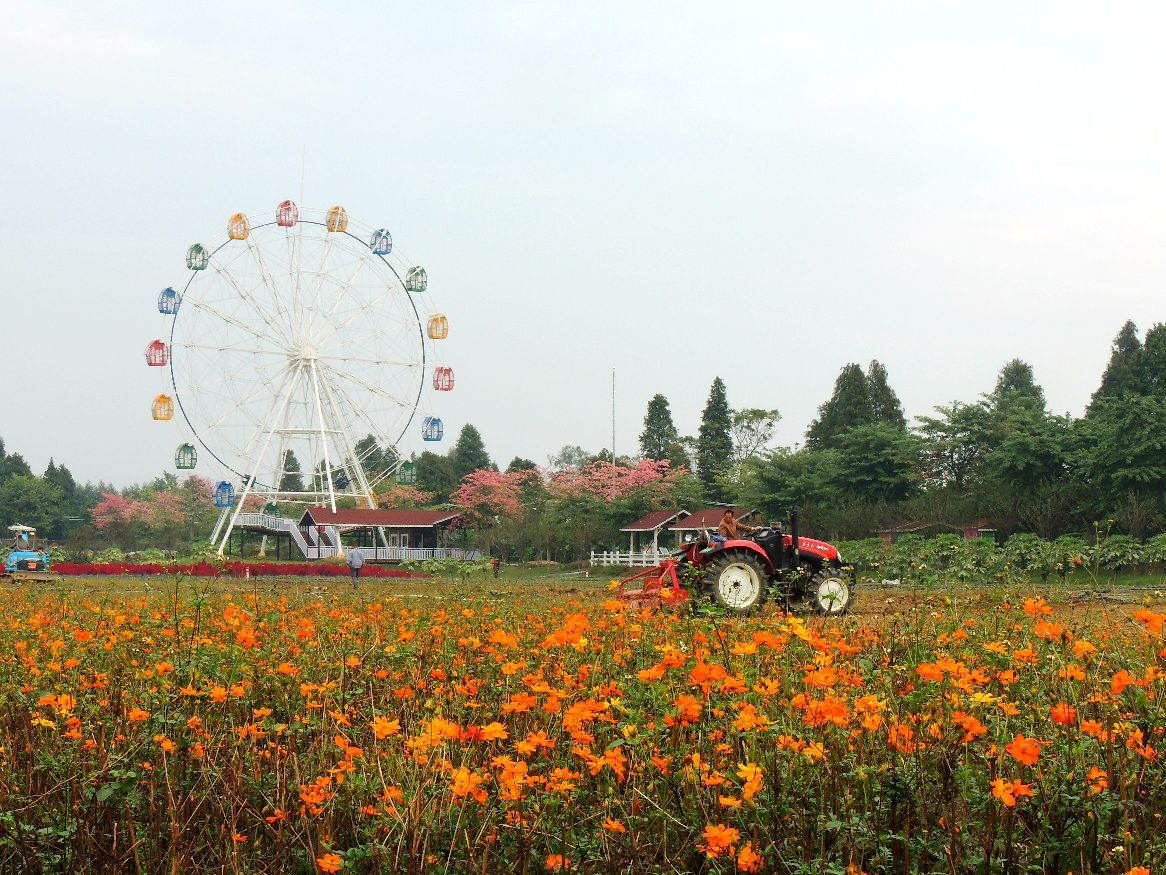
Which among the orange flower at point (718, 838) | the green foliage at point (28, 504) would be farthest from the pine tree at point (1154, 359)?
the green foliage at point (28, 504)

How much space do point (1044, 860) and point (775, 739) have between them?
29.8 inches

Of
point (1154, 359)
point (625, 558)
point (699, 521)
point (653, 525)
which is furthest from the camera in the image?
point (653, 525)

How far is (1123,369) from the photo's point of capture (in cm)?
4491

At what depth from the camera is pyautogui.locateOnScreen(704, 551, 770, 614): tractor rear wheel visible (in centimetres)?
1164

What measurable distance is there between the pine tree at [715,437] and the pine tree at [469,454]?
1815 cm

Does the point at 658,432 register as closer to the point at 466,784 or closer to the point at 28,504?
the point at 28,504

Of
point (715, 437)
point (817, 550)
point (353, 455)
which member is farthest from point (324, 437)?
point (817, 550)

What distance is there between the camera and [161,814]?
11.8 ft

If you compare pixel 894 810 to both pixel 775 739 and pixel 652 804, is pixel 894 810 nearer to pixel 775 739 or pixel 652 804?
pixel 775 739

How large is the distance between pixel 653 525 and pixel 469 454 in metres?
28.2

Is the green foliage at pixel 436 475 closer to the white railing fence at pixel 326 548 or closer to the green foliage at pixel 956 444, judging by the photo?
the white railing fence at pixel 326 548

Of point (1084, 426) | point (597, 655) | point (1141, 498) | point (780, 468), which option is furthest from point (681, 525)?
point (597, 655)

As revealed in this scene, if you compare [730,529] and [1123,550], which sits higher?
[730,529]

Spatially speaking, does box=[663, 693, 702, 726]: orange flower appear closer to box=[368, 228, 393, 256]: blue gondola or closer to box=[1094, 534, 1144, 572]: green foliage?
box=[1094, 534, 1144, 572]: green foliage
